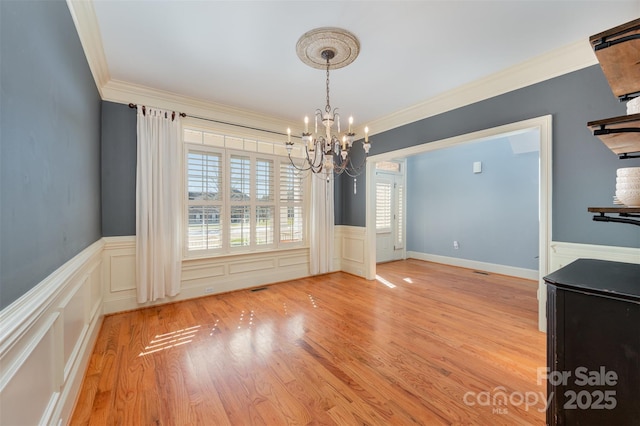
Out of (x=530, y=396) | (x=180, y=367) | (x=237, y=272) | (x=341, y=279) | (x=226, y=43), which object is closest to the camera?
(x=530, y=396)

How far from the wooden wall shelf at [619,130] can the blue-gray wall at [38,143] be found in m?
2.21

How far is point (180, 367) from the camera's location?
6.93 ft

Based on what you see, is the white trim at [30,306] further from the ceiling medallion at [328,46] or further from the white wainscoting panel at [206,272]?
the ceiling medallion at [328,46]

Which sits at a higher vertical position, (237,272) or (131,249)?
(131,249)

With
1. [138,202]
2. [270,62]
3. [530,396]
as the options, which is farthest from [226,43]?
[530,396]

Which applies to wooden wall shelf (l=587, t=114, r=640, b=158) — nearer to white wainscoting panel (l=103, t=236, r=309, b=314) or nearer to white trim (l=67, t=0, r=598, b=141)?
white trim (l=67, t=0, r=598, b=141)

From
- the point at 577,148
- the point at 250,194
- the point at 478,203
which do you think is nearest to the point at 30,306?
the point at 250,194

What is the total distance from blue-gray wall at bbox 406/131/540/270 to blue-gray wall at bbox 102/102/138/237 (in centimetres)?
579

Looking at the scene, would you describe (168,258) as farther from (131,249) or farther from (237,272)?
(237,272)

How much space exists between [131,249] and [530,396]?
4230 mm

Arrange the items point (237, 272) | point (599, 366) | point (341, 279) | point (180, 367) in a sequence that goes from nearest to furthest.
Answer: point (599, 366), point (180, 367), point (237, 272), point (341, 279)

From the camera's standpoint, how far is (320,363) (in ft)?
7.09

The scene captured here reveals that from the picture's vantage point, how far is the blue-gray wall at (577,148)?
230cm

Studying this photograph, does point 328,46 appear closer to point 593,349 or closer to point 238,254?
point 593,349
